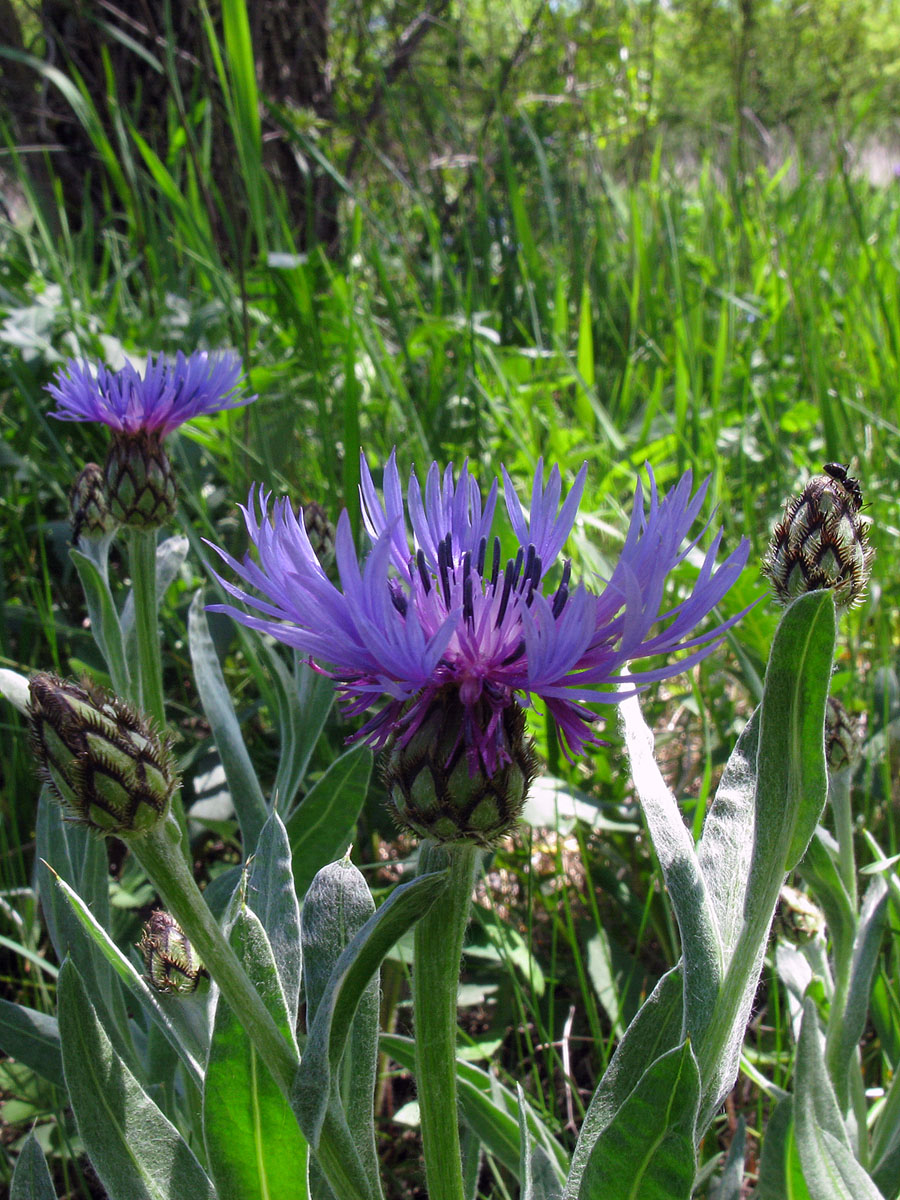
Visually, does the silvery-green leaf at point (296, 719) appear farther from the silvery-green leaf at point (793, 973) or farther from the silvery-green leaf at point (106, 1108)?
the silvery-green leaf at point (793, 973)

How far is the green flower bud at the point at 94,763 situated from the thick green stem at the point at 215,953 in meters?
0.02

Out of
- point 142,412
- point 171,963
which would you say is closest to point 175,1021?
point 171,963

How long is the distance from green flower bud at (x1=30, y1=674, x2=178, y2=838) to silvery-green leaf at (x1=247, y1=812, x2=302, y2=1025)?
0.17 m

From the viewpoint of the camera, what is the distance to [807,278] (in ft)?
9.30

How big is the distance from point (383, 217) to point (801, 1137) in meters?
3.61

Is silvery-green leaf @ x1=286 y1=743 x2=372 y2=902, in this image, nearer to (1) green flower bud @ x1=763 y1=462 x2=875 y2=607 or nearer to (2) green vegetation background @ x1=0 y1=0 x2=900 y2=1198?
(2) green vegetation background @ x1=0 y1=0 x2=900 y2=1198

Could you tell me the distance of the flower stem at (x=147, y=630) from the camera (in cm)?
114

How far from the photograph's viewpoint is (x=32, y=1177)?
804 mm

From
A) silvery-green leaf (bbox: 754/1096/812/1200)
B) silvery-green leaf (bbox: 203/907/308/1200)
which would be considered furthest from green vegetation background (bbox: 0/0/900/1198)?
silvery-green leaf (bbox: 203/907/308/1200)

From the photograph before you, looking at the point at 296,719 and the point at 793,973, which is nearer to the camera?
the point at 793,973

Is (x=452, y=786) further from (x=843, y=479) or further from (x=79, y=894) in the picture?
(x=79, y=894)

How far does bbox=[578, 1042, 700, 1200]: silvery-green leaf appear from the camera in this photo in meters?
0.60

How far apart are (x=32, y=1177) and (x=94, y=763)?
43 cm

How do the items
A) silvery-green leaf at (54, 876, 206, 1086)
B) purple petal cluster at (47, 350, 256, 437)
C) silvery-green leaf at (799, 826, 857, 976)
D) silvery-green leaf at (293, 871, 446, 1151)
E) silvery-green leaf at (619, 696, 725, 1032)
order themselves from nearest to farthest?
silvery-green leaf at (293, 871, 446, 1151), silvery-green leaf at (619, 696, 725, 1032), silvery-green leaf at (54, 876, 206, 1086), silvery-green leaf at (799, 826, 857, 976), purple petal cluster at (47, 350, 256, 437)
